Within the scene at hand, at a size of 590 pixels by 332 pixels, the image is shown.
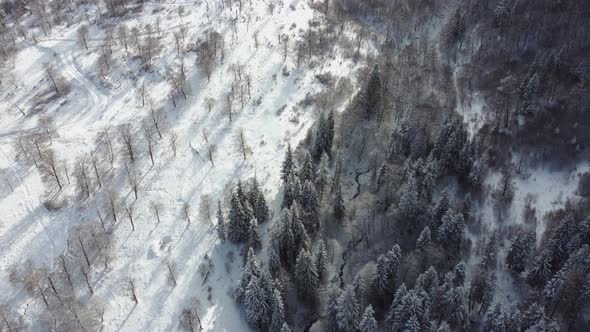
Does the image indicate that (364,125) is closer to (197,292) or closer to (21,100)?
(197,292)

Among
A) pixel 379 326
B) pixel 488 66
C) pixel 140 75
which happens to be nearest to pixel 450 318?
pixel 379 326

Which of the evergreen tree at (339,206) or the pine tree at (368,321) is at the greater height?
the evergreen tree at (339,206)

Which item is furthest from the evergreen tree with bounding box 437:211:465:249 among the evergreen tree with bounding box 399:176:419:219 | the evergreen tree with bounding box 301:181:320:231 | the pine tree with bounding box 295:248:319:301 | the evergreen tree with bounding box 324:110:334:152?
the evergreen tree with bounding box 324:110:334:152

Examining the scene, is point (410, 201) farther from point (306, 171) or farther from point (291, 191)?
point (291, 191)

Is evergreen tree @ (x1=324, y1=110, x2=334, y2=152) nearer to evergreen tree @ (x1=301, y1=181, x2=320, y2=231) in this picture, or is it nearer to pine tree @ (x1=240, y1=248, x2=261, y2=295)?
evergreen tree @ (x1=301, y1=181, x2=320, y2=231)

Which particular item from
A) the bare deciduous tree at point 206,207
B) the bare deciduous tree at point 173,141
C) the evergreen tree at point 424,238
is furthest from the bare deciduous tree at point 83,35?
the evergreen tree at point 424,238

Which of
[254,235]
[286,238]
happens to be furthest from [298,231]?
[254,235]

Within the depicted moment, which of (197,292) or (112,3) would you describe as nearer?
(197,292)

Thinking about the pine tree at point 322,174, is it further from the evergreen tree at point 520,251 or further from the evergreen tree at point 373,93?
the evergreen tree at point 520,251
